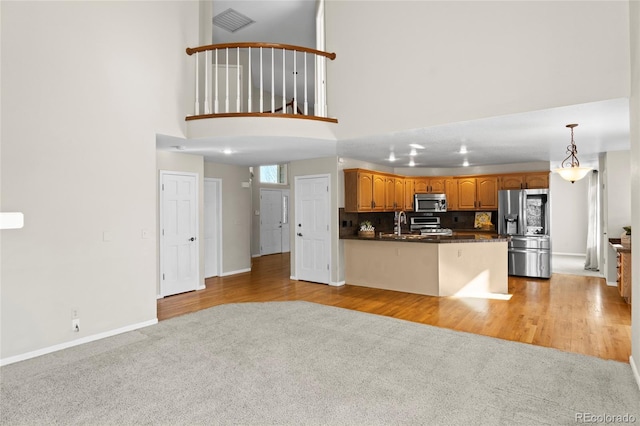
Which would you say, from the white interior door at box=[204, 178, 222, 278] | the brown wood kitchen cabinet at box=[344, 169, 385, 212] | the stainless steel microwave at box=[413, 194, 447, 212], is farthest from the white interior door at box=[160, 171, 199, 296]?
the stainless steel microwave at box=[413, 194, 447, 212]

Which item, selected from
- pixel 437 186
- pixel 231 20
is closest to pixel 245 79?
pixel 231 20

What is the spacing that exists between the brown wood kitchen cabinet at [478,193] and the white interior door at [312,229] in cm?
345

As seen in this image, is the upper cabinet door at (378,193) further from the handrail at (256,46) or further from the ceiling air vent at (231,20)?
the ceiling air vent at (231,20)

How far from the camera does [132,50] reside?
4.41 m

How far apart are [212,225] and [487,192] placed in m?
5.93

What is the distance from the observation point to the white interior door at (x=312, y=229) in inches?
270

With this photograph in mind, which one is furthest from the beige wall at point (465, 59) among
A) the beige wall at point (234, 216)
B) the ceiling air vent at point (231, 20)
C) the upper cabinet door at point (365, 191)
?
the beige wall at point (234, 216)

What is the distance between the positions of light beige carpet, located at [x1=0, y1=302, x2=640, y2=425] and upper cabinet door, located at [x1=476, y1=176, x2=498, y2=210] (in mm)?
4728

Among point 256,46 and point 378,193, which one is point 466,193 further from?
point 256,46

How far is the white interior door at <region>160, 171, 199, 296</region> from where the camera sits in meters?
6.01

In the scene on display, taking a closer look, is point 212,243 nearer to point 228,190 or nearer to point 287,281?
point 228,190

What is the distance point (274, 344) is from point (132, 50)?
3807 millimetres

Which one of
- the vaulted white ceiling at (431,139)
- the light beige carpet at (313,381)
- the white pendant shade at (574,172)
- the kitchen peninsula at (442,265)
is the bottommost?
the light beige carpet at (313,381)

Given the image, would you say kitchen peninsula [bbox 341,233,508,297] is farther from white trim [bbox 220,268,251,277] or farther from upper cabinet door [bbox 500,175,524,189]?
white trim [bbox 220,268,251,277]
